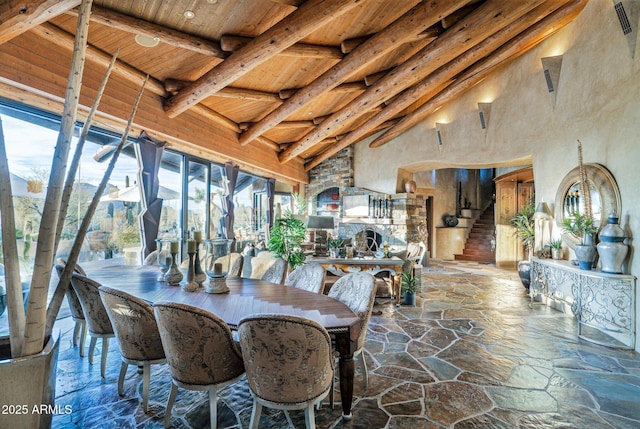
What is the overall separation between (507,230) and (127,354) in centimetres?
890

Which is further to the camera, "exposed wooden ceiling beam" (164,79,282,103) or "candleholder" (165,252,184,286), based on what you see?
"exposed wooden ceiling beam" (164,79,282,103)

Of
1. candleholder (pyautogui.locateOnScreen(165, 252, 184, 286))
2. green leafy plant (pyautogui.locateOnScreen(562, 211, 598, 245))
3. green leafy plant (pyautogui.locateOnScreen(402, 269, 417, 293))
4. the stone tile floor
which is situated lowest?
the stone tile floor

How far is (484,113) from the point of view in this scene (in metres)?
6.09

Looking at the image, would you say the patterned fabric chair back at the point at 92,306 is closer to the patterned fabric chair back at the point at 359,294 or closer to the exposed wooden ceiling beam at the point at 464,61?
the patterned fabric chair back at the point at 359,294

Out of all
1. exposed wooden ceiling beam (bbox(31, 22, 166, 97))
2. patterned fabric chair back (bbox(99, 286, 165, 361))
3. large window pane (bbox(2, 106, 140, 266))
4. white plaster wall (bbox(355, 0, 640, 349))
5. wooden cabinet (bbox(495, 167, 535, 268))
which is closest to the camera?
patterned fabric chair back (bbox(99, 286, 165, 361))

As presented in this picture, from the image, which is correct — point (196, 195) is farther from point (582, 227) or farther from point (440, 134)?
point (582, 227)

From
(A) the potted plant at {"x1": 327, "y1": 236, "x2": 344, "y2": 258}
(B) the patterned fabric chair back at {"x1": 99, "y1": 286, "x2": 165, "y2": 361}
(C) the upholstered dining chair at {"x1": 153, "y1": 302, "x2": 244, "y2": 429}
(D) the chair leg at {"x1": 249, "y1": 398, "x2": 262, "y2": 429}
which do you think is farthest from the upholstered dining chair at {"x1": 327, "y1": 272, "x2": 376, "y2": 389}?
(A) the potted plant at {"x1": 327, "y1": 236, "x2": 344, "y2": 258}

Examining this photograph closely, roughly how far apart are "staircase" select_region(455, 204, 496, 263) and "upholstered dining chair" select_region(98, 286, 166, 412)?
971 cm

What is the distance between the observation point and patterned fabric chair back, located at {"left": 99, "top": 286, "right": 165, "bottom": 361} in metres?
1.93

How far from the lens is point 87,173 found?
3.70 metres

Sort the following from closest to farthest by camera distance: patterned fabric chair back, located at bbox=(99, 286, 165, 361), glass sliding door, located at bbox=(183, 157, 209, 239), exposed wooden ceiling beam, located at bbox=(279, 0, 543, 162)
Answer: patterned fabric chair back, located at bbox=(99, 286, 165, 361) < exposed wooden ceiling beam, located at bbox=(279, 0, 543, 162) < glass sliding door, located at bbox=(183, 157, 209, 239)

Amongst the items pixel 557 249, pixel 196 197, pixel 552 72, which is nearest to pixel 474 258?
pixel 557 249

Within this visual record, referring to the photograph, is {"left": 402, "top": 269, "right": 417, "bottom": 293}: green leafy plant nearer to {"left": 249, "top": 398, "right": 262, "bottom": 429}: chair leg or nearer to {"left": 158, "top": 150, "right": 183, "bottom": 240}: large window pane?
{"left": 249, "top": 398, "right": 262, "bottom": 429}: chair leg

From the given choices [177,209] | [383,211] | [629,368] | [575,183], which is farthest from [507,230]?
[177,209]
